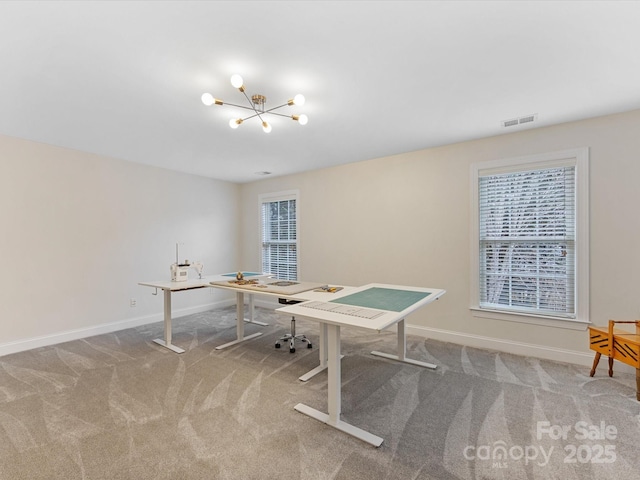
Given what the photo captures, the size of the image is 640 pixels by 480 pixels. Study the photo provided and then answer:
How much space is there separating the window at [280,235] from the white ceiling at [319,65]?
7.31ft

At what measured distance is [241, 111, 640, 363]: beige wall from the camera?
2898 mm

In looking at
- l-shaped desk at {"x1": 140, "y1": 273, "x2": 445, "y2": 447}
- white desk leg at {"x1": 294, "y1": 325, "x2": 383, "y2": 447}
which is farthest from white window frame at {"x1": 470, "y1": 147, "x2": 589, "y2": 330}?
white desk leg at {"x1": 294, "y1": 325, "x2": 383, "y2": 447}

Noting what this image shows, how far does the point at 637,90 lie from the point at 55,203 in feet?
20.8

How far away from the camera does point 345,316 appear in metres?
2.08

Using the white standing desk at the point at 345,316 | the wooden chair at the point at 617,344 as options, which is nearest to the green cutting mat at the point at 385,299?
the white standing desk at the point at 345,316

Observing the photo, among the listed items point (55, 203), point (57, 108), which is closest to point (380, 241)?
point (57, 108)

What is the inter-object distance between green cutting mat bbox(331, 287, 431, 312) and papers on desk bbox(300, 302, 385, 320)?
11 cm

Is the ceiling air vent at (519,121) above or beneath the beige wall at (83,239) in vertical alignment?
above

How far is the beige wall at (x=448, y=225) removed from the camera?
290cm

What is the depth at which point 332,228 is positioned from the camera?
193 inches

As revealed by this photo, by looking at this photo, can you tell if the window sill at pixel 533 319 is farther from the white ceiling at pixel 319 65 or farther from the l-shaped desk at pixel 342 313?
the white ceiling at pixel 319 65

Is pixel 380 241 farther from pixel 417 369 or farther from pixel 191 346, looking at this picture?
pixel 191 346

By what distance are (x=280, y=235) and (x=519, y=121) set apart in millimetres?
4119

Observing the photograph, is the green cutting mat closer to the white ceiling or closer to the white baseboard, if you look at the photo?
the white ceiling
